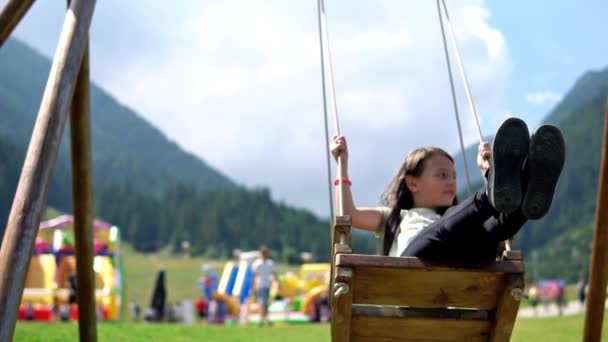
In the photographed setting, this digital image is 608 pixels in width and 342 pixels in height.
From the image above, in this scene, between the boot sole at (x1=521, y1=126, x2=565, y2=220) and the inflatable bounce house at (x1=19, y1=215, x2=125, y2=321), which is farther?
the inflatable bounce house at (x1=19, y1=215, x2=125, y2=321)

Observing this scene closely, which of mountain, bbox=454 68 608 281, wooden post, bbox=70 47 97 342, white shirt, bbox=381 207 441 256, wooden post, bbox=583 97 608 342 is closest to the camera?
white shirt, bbox=381 207 441 256

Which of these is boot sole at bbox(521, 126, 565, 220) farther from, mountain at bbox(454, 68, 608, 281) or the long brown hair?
mountain at bbox(454, 68, 608, 281)

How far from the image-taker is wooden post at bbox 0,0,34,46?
4840 millimetres

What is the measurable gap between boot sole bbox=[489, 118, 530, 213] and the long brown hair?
107 cm

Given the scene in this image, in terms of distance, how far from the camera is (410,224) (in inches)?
187

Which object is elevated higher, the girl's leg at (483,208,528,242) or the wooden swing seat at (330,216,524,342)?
the girl's leg at (483,208,528,242)

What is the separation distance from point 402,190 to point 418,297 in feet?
3.57

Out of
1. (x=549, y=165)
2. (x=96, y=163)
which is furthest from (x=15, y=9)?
(x=96, y=163)

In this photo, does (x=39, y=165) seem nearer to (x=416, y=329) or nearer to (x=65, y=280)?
(x=416, y=329)

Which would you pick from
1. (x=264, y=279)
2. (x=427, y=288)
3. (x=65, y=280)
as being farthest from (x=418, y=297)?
(x=65, y=280)

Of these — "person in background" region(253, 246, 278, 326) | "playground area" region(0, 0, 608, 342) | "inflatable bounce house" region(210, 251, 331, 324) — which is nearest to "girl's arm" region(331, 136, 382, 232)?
"playground area" region(0, 0, 608, 342)

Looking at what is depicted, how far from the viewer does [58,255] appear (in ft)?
73.9

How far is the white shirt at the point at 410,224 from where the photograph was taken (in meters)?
4.67

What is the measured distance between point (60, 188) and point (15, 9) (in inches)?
5698
